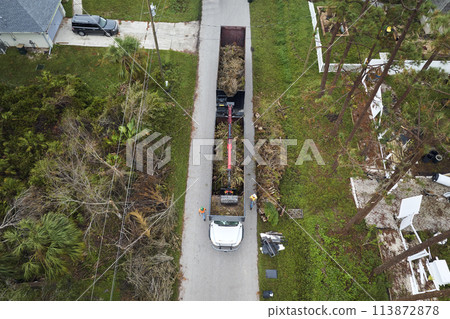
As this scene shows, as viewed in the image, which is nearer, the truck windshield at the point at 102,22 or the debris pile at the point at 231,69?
the debris pile at the point at 231,69

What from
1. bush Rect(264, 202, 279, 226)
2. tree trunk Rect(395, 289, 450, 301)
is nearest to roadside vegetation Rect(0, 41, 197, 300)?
bush Rect(264, 202, 279, 226)

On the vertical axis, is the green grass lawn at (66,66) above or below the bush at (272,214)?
above

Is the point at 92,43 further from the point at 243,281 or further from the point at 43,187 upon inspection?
the point at 243,281

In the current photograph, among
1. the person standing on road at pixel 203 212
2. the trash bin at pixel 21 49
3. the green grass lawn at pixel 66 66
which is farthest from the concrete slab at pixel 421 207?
the trash bin at pixel 21 49

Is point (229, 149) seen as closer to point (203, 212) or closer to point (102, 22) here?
point (203, 212)

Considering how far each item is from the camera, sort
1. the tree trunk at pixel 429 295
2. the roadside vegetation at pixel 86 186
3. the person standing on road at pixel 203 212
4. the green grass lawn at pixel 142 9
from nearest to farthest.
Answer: the tree trunk at pixel 429 295
the roadside vegetation at pixel 86 186
the person standing on road at pixel 203 212
the green grass lawn at pixel 142 9

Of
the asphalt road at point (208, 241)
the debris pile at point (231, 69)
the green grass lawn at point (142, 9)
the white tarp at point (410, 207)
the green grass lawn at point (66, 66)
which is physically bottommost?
the asphalt road at point (208, 241)

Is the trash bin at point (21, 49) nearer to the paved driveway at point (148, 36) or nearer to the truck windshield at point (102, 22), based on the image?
the paved driveway at point (148, 36)
